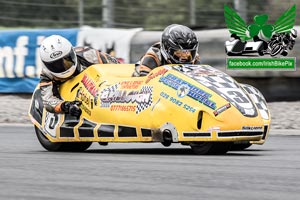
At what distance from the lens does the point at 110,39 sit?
1692cm

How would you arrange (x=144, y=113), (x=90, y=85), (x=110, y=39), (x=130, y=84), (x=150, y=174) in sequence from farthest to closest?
(x=110, y=39), (x=90, y=85), (x=130, y=84), (x=144, y=113), (x=150, y=174)

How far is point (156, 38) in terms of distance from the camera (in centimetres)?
1645

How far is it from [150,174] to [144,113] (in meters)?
1.90

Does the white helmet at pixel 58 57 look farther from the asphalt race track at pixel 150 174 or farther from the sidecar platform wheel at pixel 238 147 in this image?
the sidecar platform wheel at pixel 238 147

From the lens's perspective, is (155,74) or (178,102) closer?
(178,102)

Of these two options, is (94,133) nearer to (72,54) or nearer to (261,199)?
(72,54)

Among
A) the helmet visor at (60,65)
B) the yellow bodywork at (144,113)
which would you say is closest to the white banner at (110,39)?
the yellow bodywork at (144,113)

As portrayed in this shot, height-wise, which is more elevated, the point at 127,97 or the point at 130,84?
the point at 130,84

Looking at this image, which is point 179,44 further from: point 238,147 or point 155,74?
point 238,147

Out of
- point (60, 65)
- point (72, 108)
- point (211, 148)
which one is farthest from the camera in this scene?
point (60, 65)

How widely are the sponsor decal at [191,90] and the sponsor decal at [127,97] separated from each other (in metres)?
0.20

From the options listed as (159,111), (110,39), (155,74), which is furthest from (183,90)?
(110,39)

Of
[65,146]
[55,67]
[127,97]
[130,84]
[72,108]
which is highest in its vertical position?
[55,67]

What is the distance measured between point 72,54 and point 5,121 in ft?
16.5
